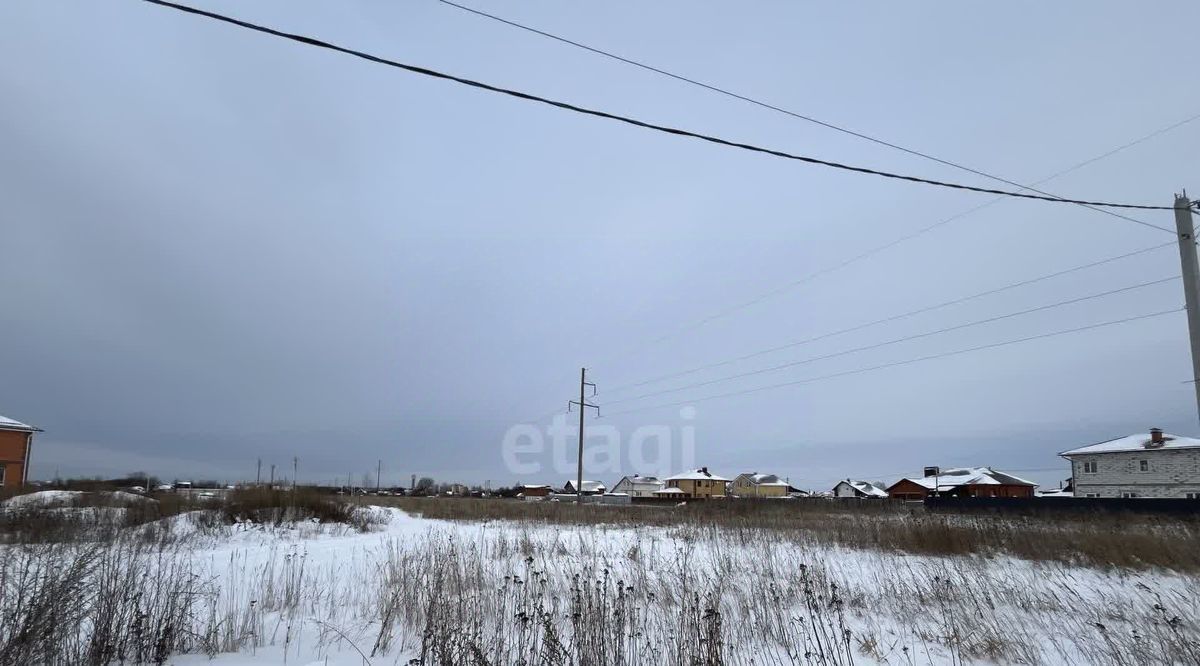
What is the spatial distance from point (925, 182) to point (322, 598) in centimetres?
939

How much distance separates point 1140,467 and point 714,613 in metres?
60.6

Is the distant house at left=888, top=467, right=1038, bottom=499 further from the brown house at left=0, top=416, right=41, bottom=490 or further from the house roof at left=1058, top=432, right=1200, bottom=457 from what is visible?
the brown house at left=0, top=416, right=41, bottom=490

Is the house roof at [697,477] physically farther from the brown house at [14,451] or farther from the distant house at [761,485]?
the brown house at [14,451]

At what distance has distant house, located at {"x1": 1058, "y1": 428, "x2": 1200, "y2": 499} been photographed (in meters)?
47.9

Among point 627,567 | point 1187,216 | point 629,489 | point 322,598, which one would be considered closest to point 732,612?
point 627,567

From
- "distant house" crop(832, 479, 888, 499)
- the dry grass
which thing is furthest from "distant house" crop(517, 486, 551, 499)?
the dry grass

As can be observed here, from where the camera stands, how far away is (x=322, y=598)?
873 centimetres

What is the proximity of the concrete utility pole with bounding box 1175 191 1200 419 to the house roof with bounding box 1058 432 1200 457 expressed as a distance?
5066 centimetres

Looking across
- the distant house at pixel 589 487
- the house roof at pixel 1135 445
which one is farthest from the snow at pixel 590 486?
the house roof at pixel 1135 445

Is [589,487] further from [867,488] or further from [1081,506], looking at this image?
[1081,506]

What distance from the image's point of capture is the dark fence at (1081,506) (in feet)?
79.3

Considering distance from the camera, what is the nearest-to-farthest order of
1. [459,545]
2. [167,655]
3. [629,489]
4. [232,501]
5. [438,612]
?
[167,655] < [438,612] < [459,545] < [232,501] < [629,489]

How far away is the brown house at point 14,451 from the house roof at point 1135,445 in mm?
80936

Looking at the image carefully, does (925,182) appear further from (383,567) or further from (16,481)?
(16,481)
